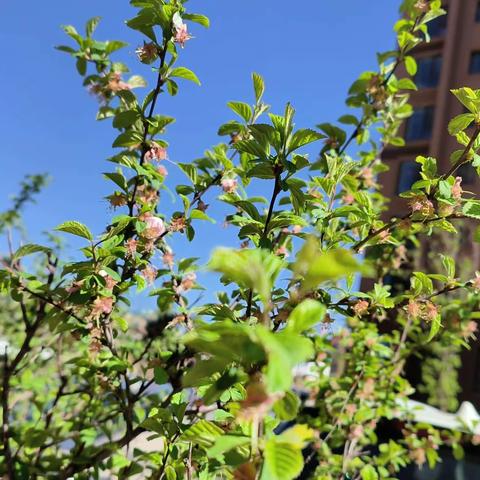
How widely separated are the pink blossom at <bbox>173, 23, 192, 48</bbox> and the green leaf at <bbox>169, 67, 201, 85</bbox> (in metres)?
0.08

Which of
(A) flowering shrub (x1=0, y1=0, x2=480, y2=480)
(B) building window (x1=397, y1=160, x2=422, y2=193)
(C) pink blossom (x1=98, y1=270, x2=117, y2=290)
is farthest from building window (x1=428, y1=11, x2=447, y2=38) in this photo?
(C) pink blossom (x1=98, y1=270, x2=117, y2=290)

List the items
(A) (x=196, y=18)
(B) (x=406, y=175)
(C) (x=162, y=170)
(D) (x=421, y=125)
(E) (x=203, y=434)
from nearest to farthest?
(E) (x=203, y=434) < (A) (x=196, y=18) < (C) (x=162, y=170) < (B) (x=406, y=175) < (D) (x=421, y=125)

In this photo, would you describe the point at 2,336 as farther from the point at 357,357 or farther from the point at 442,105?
the point at 442,105

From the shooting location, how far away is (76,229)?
4.41 ft

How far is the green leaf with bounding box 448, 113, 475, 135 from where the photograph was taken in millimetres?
1364

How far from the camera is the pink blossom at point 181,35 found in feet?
5.10

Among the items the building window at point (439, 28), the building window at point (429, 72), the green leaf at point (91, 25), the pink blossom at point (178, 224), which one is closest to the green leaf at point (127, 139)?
the pink blossom at point (178, 224)

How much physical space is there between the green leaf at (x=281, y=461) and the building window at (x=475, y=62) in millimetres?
20953

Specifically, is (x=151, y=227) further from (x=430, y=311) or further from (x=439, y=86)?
(x=439, y=86)

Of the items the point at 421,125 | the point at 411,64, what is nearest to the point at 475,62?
the point at 421,125

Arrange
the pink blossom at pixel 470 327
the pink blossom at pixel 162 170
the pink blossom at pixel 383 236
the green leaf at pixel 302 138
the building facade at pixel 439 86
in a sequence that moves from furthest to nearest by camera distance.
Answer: the building facade at pixel 439 86 → the pink blossom at pixel 470 327 → the pink blossom at pixel 162 170 → the pink blossom at pixel 383 236 → the green leaf at pixel 302 138

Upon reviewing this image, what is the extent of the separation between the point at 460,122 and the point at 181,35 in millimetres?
832

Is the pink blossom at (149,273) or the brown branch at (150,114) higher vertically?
the brown branch at (150,114)

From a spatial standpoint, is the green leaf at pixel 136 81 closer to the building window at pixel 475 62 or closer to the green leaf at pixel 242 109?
the green leaf at pixel 242 109
